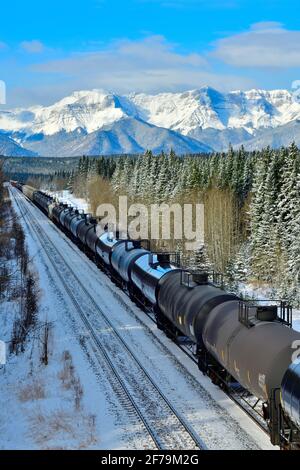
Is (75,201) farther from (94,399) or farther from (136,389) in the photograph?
(94,399)

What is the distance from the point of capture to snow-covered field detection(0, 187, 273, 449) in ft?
52.8

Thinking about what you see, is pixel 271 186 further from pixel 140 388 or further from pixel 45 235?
pixel 140 388

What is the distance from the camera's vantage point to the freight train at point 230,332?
1392 cm

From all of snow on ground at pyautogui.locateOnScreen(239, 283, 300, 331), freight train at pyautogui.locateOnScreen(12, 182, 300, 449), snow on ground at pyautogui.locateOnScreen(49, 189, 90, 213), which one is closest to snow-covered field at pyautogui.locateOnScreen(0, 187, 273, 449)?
freight train at pyautogui.locateOnScreen(12, 182, 300, 449)

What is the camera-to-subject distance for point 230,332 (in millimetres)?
17219

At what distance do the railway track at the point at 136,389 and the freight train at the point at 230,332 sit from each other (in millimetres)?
2216

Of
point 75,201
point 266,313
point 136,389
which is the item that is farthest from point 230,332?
point 75,201

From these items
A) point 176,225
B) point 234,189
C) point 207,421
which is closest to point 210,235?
point 176,225

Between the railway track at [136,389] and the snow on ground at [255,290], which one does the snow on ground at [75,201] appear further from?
the railway track at [136,389]

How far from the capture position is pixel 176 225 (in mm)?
69812

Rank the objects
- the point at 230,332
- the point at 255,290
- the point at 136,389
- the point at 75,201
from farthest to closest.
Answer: the point at 75,201
the point at 255,290
the point at 136,389
the point at 230,332

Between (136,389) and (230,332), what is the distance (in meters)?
5.01

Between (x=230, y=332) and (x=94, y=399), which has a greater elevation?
(x=230, y=332)

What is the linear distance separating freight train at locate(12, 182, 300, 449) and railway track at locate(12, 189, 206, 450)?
7.27ft
